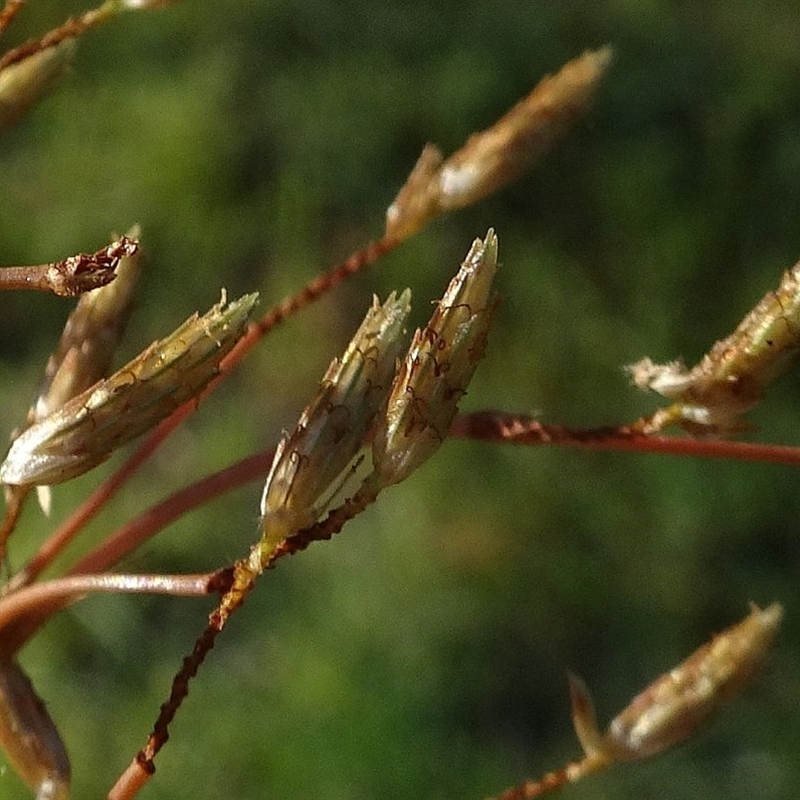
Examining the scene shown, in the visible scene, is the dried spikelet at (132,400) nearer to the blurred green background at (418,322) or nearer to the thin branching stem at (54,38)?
the thin branching stem at (54,38)

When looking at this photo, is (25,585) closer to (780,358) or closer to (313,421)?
(313,421)

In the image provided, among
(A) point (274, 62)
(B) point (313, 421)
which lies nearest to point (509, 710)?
(A) point (274, 62)

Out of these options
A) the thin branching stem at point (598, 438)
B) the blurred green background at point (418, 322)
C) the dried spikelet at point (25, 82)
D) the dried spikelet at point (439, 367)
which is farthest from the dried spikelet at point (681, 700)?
the blurred green background at point (418, 322)

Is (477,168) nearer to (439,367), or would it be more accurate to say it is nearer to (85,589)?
(439,367)

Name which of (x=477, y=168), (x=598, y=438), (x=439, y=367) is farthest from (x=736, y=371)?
(x=477, y=168)

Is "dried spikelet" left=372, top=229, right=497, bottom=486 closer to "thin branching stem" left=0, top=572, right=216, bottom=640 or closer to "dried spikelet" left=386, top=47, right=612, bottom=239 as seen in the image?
"thin branching stem" left=0, top=572, right=216, bottom=640
